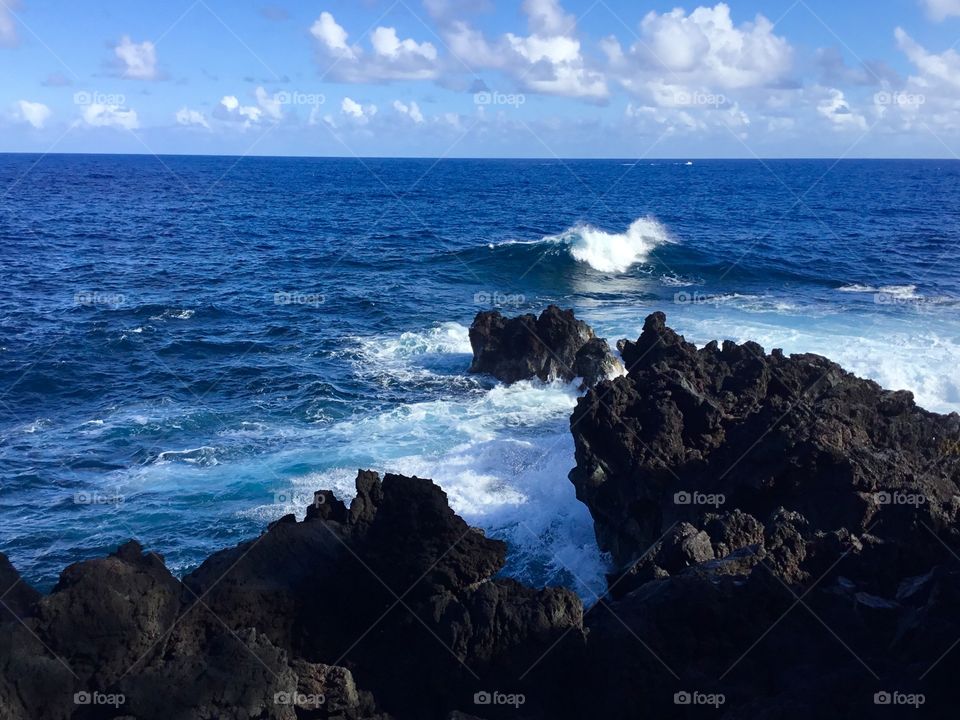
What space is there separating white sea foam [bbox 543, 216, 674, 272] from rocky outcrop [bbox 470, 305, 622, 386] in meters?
23.3

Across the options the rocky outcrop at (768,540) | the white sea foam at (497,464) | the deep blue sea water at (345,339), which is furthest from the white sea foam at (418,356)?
the rocky outcrop at (768,540)

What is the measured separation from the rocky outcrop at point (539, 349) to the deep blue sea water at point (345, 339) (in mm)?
751

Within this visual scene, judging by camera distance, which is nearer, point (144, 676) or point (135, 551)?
point (144, 676)

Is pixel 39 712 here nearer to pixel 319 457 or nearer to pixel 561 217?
pixel 319 457

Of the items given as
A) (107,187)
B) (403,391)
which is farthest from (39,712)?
(107,187)

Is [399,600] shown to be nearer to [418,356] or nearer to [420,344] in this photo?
[418,356]

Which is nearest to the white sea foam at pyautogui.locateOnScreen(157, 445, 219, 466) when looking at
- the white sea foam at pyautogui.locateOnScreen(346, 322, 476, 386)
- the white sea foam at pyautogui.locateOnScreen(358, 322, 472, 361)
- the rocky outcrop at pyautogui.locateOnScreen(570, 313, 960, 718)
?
the white sea foam at pyautogui.locateOnScreen(346, 322, 476, 386)

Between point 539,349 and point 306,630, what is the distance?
18.0 meters

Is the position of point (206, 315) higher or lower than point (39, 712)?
higher

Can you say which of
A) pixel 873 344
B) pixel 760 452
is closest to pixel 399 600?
pixel 760 452

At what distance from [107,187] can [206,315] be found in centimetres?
8233

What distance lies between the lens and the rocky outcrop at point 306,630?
9.45m

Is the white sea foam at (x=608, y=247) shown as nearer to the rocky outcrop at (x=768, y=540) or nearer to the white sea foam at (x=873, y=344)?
the white sea foam at (x=873, y=344)

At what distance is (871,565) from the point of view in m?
11.6
